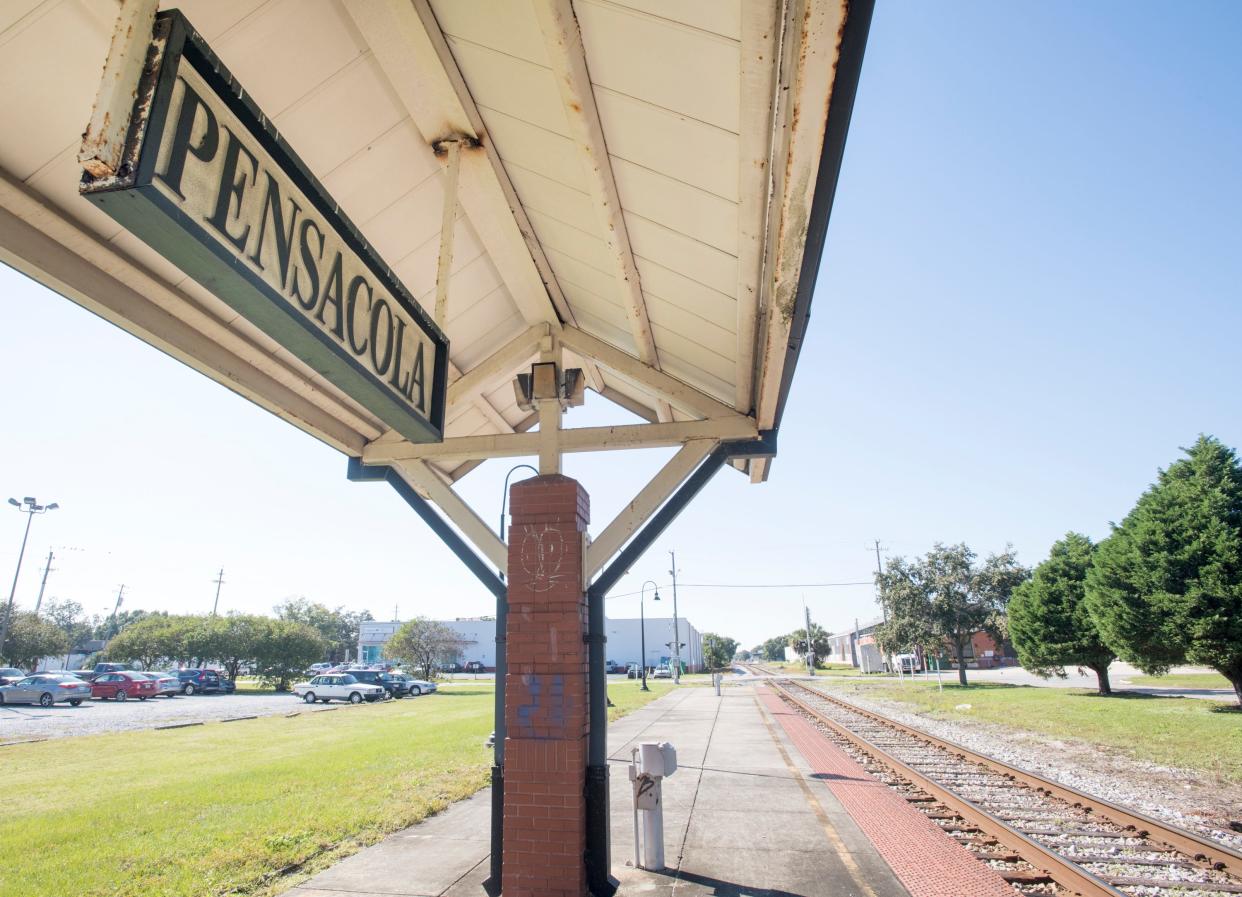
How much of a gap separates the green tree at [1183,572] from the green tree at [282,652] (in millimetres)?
39413

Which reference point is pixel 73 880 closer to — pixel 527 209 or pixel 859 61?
pixel 527 209

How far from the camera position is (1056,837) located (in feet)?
21.2

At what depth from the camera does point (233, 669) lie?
40938 millimetres

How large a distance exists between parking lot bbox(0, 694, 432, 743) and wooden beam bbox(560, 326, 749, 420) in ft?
63.6

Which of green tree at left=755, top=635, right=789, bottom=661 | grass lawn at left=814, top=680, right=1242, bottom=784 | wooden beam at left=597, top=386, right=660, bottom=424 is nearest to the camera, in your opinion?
wooden beam at left=597, top=386, right=660, bottom=424

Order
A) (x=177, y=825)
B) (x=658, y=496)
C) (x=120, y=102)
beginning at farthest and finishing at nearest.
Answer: (x=177, y=825) → (x=658, y=496) → (x=120, y=102)

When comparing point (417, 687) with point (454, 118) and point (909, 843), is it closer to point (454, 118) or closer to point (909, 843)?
point (909, 843)

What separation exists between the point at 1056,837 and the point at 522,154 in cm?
773

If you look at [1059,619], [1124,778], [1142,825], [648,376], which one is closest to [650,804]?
[648,376]

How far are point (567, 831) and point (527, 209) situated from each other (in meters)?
3.78

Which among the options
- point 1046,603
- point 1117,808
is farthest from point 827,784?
point 1046,603

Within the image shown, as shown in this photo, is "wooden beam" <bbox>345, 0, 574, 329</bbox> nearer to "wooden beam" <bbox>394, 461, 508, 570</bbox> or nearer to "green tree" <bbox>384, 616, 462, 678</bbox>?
"wooden beam" <bbox>394, 461, 508, 570</bbox>

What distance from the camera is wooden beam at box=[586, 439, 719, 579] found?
4699 mm

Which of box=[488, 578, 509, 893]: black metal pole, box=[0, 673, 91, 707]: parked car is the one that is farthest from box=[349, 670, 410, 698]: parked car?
box=[488, 578, 509, 893]: black metal pole
